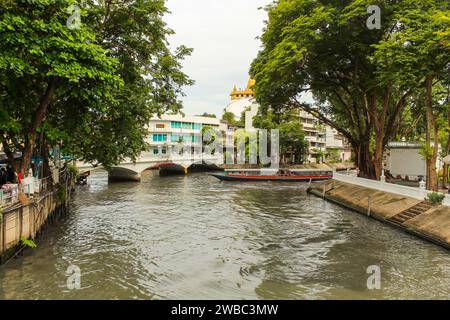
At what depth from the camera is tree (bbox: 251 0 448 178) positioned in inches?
1083

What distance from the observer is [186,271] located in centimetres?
1617

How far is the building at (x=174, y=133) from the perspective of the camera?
8231 centimetres

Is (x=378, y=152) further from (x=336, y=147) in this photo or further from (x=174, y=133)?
(x=336, y=147)

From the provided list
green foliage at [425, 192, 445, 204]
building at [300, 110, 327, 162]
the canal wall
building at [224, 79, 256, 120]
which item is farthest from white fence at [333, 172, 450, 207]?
building at [224, 79, 256, 120]

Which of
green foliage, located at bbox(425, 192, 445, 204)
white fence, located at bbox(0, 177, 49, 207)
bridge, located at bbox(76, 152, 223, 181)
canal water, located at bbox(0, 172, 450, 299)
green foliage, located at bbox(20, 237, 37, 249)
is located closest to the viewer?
canal water, located at bbox(0, 172, 450, 299)

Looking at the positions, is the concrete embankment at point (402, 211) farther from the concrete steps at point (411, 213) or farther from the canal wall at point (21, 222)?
the canal wall at point (21, 222)

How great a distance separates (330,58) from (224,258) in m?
20.7

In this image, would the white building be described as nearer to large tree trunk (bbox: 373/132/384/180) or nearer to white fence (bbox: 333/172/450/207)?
white fence (bbox: 333/172/450/207)

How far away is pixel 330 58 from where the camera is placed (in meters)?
31.2

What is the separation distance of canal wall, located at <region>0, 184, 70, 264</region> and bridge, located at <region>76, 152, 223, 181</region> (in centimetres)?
2068

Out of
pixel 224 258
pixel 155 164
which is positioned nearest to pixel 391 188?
pixel 224 258

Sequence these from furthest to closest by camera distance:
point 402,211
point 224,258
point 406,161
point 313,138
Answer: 1. point 313,138
2. point 406,161
3. point 402,211
4. point 224,258

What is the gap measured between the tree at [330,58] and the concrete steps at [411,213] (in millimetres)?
7876

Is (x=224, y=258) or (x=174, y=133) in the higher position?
(x=174, y=133)
